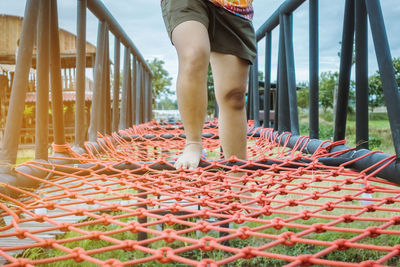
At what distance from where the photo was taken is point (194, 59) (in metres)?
1.02

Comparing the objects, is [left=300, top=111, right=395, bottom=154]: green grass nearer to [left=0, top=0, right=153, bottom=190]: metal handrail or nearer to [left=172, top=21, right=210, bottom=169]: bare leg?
[left=172, top=21, right=210, bottom=169]: bare leg

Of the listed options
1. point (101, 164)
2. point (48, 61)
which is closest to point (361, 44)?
point (101, 164)

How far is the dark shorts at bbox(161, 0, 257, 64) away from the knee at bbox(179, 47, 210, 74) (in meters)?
0.12

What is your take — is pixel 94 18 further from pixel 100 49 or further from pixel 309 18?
pixel 309 18

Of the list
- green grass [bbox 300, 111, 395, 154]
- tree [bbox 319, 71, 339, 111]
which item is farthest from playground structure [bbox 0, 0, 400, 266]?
tree [bbox 319, 71, 339, 111]

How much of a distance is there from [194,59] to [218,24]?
0.27 meters

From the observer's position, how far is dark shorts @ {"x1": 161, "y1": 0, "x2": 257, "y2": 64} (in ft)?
3.59

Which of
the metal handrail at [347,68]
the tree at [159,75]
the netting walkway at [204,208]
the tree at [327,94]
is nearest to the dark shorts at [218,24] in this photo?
the metal handrail at [347,68]

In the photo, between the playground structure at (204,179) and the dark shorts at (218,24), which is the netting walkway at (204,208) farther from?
the dark shorts at (218,24)

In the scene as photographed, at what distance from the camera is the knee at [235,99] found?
48.1 inches

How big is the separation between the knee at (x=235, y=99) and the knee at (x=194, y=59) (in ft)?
0.70

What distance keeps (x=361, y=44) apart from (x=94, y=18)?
4.04 ft

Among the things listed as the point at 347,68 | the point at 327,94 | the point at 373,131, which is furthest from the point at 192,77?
the point at 327,94

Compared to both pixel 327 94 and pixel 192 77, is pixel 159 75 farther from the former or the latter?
pixel 192 77
